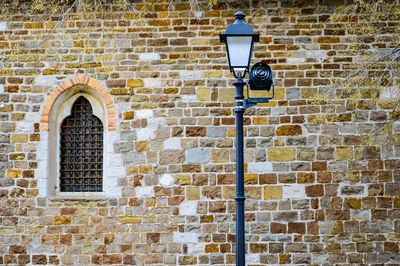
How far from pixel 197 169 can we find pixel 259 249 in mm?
1477

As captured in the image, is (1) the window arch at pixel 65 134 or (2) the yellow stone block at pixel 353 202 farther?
(1) the window arch at pixel 65 134

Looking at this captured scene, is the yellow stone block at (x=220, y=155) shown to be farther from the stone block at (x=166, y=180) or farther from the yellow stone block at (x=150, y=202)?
the yellow stone block at (x=150, y=202)

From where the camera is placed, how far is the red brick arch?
8406 millimetres

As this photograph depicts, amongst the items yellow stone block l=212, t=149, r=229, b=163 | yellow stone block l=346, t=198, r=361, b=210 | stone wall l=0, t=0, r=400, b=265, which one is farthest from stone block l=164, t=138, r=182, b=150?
yellow stone block l=346, t=198, r=361, b=210

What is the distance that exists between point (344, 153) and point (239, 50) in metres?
3.39

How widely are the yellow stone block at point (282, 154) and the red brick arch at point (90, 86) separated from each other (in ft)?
7.83

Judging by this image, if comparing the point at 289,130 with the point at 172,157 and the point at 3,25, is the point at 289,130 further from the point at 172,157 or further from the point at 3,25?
the point at 3,25

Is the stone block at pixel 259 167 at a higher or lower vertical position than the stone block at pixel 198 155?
lower

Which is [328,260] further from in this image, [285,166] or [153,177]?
[153,177]

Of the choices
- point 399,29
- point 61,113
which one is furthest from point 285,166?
point 61,113

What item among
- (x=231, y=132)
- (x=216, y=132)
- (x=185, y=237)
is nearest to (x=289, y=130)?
(x=231, y=132)

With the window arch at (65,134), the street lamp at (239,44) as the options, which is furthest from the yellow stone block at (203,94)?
the street lamp at (239,44)

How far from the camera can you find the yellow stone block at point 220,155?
27.2 feet

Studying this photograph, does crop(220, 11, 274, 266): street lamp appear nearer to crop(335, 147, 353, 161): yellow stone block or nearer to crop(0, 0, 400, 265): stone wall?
crop(0, 0, 400, 265): stone wall
